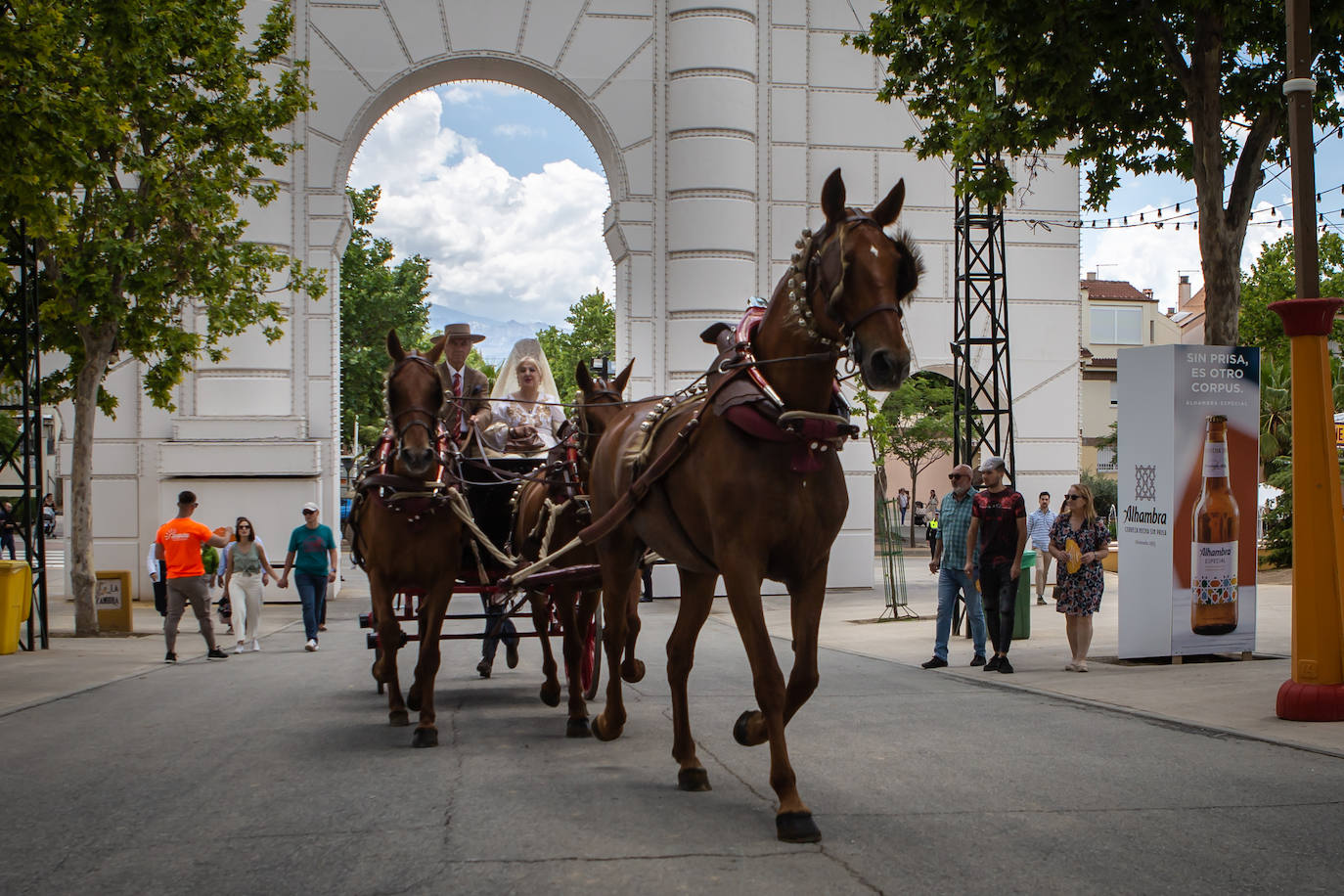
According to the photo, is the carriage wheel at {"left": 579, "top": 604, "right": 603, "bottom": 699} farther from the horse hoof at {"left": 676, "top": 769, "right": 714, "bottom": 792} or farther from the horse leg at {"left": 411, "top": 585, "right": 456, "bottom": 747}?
the horse hoof at {"left": 676, "top": 769, "right": 714, "bottom": 792}

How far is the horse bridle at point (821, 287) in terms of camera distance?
5301mm

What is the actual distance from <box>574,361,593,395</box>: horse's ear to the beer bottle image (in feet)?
20.6

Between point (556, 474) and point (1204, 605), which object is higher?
point (556, 474)

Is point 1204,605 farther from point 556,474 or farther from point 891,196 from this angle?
point 891,196

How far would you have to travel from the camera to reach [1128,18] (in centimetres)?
1165

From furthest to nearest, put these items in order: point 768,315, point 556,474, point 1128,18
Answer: point 1128,18
point 556,474
point 768,315

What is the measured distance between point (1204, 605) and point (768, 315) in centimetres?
797

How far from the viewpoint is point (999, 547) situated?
12.5 metres

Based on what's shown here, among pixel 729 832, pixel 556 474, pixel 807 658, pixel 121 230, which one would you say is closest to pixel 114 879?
pixel 729 832

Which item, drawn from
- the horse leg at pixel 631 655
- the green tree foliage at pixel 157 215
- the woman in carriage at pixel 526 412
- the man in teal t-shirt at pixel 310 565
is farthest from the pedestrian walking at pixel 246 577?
the horse leg at pixel 631 655

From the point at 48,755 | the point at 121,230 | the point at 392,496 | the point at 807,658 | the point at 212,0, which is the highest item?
the point at 212,0

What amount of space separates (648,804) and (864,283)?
2695 millimetres

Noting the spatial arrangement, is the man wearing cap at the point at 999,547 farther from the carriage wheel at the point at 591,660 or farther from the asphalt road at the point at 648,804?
the carriage wheel at the point at 591,660

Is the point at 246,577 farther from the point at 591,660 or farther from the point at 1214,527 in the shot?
the point at 1214,527
